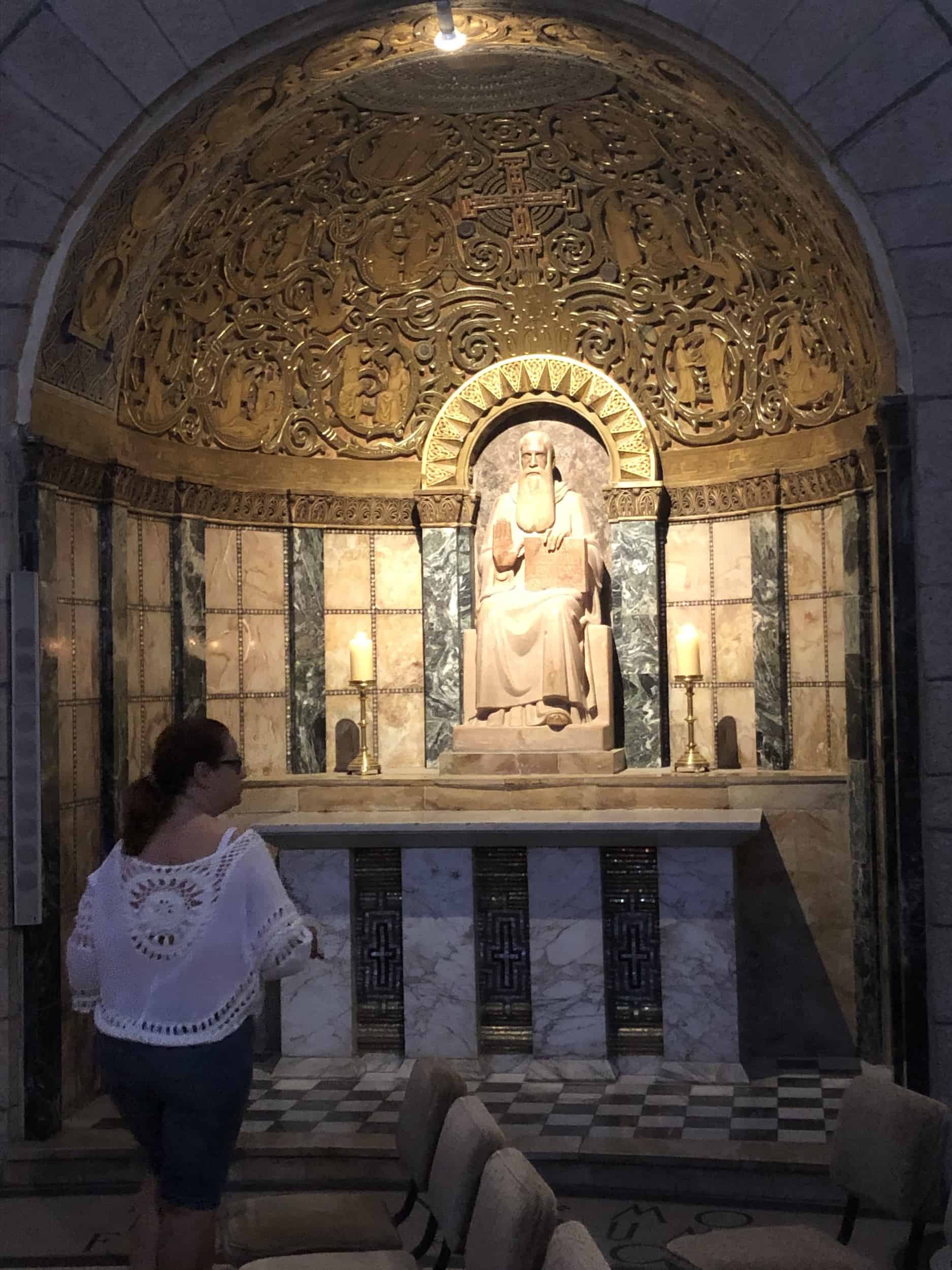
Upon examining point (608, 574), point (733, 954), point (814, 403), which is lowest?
point (733, 954)

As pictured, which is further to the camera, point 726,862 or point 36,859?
point 726,862

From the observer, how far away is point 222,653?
31.6 feet

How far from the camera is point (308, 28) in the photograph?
6738 mm

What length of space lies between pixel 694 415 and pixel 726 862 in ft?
11.6

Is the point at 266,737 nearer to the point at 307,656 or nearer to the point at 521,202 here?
the point at 307,656

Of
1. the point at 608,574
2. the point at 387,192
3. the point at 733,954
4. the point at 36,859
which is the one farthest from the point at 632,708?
the point at 36,859

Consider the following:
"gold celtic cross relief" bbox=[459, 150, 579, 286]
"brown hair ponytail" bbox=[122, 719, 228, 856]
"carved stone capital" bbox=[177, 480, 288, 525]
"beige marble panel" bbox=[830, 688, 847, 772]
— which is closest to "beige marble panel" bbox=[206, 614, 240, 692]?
"carved stone capital" bbox=[177, 480, 288, 525]

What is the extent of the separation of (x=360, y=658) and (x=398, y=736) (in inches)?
38.9

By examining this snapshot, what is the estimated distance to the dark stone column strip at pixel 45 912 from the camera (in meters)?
6.76

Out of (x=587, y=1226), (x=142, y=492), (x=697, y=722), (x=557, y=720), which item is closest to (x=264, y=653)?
(x=142, y=492)

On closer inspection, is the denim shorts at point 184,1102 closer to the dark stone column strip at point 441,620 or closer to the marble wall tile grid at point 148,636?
the marble wall tile grid at point 148,636

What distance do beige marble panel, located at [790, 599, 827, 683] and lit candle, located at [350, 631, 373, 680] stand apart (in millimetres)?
2820

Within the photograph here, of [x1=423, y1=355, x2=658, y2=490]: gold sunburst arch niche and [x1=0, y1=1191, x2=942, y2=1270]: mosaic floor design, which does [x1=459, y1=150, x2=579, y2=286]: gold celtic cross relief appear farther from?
[x1=0, y1=1191, x2=942, y2=1270]: mosaic floor design

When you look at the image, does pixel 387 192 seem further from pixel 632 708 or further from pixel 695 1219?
pixel 695 1219
